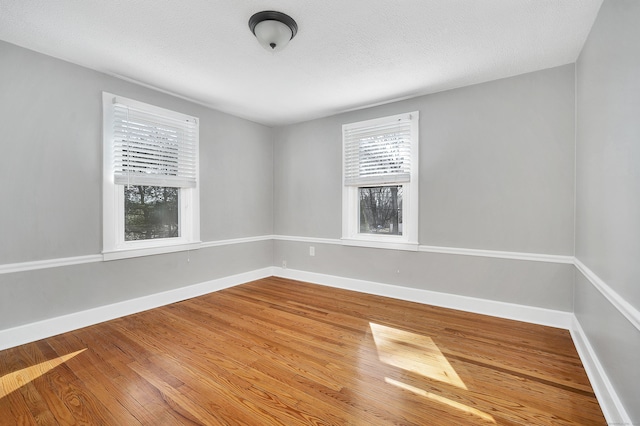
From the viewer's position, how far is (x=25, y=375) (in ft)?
6.62

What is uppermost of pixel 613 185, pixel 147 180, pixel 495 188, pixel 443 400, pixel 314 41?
pixel 314 41

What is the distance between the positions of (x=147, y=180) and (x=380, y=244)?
9.59 feet

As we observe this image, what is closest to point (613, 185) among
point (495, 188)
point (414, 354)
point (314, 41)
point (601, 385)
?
point (601, 385)

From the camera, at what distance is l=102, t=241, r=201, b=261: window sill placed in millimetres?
3001

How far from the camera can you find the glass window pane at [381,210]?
3.85m

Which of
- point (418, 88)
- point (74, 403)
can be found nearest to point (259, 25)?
point (418, 88)

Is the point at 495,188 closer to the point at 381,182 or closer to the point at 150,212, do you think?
the point at 381,182

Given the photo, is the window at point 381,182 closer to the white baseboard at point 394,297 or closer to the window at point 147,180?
the white baseboard at point 394,297

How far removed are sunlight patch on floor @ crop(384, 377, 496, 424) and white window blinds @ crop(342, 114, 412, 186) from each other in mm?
2375

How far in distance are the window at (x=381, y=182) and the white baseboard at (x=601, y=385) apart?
1691 mm

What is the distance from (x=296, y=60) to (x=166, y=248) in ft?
8.54

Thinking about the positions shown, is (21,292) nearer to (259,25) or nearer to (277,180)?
(259,25)

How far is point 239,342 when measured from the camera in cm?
254

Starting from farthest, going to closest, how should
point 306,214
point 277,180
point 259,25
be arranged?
point 277,180
point 306,214
point 259,25
